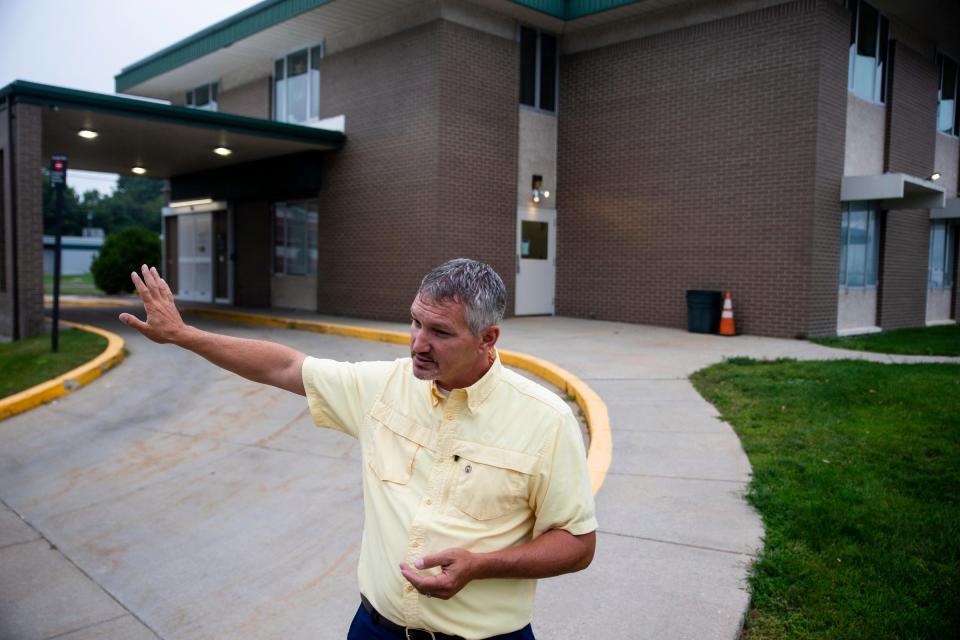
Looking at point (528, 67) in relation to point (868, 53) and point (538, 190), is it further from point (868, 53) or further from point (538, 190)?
point (868, 53)

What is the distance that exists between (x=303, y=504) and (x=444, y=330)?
4.32m

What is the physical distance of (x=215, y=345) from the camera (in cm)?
258

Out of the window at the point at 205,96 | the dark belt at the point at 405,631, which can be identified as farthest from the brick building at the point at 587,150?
the dark belt at the point at 405,631

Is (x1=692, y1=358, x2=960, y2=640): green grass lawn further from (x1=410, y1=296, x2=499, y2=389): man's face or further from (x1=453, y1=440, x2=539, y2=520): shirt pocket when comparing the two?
(x1=410, y1=296, x2=499, y2=389): man's face

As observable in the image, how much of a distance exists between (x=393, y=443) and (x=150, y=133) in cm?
1545

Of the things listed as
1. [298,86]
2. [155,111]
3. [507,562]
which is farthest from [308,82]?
[507,562]

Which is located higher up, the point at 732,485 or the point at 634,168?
the point at 634,168

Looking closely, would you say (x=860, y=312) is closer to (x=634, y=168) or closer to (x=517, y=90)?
(x=634, y=168)

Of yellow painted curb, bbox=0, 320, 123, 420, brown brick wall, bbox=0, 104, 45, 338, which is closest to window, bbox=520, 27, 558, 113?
brown brick wall, bbox=0, 104, 45, 338

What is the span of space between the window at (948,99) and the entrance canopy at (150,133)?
1428 cm

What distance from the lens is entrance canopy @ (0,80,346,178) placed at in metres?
13.4

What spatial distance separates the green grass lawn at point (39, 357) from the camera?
10.1 meters

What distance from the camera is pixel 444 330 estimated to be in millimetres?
2201

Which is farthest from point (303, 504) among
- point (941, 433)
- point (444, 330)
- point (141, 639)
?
point (941, 433)
